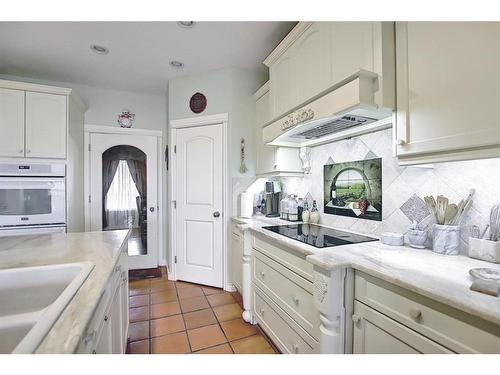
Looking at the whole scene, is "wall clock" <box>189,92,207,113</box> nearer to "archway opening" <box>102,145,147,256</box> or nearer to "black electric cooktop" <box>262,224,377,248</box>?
"archway opening" <box>102,145,147,256</box>

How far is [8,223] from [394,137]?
345cm

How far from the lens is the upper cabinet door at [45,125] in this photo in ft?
8.26

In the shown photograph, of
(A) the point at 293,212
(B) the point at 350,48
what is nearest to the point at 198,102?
(A) the point at 293,212

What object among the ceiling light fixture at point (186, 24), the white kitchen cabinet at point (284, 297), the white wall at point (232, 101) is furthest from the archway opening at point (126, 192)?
the white kitchen cabinet at point (284, 297)

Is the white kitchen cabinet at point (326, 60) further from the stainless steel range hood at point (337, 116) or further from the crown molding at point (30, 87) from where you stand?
the crown molding at point (30, 87)

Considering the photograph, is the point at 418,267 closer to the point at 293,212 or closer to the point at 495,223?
the point at 495,223

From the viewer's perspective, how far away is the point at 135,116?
3.50 m

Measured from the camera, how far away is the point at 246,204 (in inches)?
104

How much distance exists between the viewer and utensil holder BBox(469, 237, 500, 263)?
1.03 metres

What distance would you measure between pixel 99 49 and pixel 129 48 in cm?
31

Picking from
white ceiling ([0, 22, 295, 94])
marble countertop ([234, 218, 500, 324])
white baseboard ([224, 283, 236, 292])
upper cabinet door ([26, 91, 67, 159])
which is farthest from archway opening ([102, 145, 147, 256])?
marble countertop ([234, 218, 500, 324])

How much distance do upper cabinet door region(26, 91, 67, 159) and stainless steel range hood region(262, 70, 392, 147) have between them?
2294 millimetres

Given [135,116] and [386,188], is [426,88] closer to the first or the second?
[386,188]
